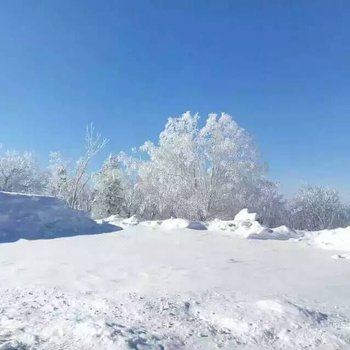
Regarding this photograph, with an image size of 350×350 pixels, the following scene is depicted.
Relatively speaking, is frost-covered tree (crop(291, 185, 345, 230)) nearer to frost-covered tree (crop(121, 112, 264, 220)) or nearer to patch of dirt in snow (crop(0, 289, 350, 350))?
frost-covered tree (crop(121, 112, 264, 220))

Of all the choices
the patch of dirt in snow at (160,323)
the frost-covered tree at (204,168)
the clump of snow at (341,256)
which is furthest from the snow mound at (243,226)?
the frost-covered tree at (204,168)

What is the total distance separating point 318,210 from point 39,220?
31.8m

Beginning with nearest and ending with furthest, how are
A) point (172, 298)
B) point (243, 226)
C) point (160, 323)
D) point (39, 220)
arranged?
point (160, 323) < point (172, 298) < point (39, 220) < point (243, 226)

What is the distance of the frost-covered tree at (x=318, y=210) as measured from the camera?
35.8 meters

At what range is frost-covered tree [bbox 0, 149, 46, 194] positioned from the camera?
113ft

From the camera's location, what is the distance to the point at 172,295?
13.9 ft

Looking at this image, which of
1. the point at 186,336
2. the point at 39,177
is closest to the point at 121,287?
the point at 186,336

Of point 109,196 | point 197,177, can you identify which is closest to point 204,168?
point 197,177

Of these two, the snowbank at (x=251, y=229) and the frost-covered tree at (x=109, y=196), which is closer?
the snowbank at (x=251, y=229)

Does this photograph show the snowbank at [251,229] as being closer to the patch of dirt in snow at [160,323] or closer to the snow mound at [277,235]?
the snow mound at [277,235]

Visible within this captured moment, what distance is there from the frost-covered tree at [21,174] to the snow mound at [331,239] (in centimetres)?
3073

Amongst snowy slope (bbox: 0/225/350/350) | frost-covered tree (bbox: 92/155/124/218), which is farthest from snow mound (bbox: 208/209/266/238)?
frost-covered tree (bbox: 92/155/124/218)

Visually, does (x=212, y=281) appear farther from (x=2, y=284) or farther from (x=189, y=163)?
(x=189, y=163)

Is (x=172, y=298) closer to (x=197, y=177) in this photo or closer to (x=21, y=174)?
(x=197, y=177)
